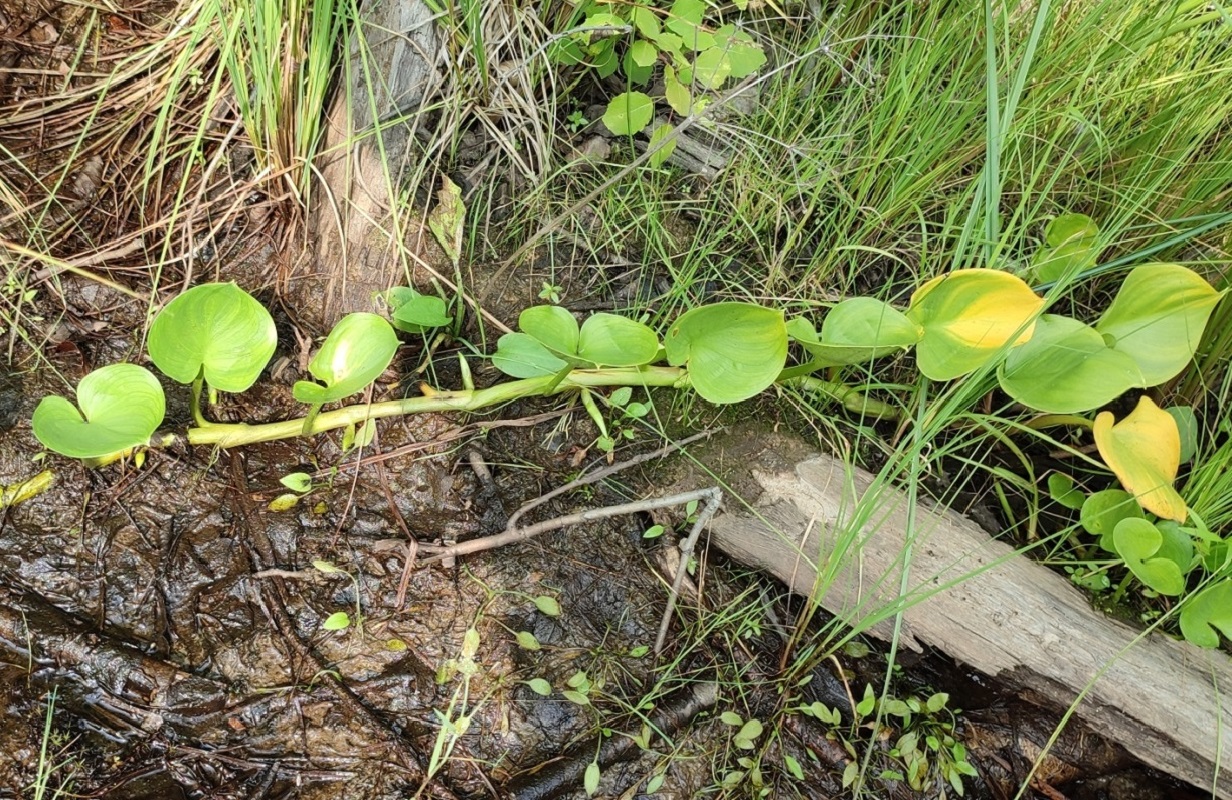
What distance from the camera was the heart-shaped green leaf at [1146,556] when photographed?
4.07ft

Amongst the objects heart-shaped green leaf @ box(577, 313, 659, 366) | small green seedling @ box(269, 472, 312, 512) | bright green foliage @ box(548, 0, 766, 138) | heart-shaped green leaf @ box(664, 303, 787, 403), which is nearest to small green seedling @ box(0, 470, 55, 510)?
small green seedling @ box(269, 472, 312, 512)

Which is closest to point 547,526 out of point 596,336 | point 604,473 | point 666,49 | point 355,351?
point 604,473

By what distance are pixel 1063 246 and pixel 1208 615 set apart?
0.70 m

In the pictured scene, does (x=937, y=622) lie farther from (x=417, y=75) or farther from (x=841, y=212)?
(x=417, y=75)

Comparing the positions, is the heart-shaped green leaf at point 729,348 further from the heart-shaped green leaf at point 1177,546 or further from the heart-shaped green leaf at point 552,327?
the heart-shaped green leaf at point 1177,546

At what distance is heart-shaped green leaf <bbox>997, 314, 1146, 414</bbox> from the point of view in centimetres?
126

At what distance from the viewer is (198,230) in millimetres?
1469

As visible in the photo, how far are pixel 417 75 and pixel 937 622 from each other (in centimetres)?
140

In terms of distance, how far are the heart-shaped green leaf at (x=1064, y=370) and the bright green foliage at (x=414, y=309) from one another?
3.36ft

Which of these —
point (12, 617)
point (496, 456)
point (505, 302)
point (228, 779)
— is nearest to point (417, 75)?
point (505, 302)

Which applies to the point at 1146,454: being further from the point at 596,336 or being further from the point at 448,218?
the point at 448,218

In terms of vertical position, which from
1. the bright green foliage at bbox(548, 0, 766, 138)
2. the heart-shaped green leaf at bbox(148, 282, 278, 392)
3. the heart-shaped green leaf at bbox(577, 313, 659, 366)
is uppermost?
the bright green foliage at bbox(548, 0, 766, 138)

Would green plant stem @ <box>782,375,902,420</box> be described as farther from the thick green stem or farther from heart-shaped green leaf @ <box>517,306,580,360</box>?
heart-shaped green leaf @ <box>517,306,580,360</box>

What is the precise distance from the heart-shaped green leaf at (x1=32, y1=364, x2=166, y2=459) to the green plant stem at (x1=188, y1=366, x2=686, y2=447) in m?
0.12
